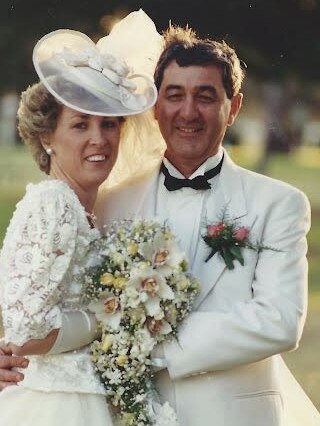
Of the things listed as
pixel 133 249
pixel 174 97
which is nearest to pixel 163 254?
pixel 133 249

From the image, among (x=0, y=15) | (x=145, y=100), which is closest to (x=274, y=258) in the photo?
(x=145, y=100)

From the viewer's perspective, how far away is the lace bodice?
183 inches

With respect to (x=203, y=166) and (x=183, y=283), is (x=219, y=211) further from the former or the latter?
(x=183, y=283)

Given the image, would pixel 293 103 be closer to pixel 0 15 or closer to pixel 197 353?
pixel 0 15

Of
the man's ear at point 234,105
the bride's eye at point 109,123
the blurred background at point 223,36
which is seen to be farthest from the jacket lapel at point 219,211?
the blurred background at point 223,36

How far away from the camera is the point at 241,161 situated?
35.2m

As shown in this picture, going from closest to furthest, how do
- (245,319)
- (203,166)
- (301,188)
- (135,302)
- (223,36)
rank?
(135,302) < (245,319) < (203,166) < (223,36) < (301,188)

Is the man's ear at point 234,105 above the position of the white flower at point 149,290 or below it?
above

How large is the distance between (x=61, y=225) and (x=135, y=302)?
1.46ft

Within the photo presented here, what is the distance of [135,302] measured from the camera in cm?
485

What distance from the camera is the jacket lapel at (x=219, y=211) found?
5.18 m

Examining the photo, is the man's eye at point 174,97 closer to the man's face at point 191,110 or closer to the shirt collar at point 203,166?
the man's face at point 191,110

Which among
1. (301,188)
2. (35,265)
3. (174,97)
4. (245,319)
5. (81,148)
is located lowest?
(301,188)

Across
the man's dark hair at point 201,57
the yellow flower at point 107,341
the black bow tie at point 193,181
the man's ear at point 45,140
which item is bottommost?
the yellow flower at point 107,341
